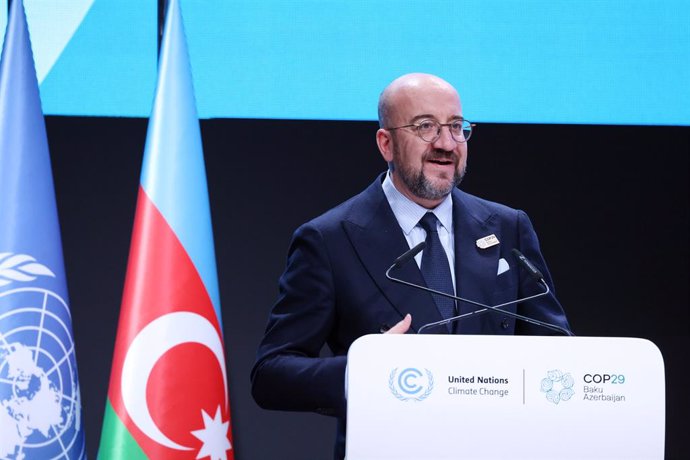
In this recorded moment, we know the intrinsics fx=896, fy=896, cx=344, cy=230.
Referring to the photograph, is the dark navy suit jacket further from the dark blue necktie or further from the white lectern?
the white lectern

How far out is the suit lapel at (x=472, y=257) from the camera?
2.22 metres

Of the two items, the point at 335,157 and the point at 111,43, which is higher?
the point at 111,43

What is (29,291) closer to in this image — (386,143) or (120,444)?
(120,444)

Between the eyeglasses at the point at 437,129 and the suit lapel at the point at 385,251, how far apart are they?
0.21 meters

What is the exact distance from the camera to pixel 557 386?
1.54 m

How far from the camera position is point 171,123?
313cm

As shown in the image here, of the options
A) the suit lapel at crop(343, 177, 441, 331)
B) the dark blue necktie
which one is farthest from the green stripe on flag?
the dark blue necktie

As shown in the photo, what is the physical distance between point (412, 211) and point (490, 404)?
900 mm

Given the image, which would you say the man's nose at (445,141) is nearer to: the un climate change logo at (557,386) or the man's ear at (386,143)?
the man's ear at (386,143)

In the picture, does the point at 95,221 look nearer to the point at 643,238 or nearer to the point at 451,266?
the point at 451,266

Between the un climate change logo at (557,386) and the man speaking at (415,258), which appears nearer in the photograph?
the un climate change logo at (557,386)

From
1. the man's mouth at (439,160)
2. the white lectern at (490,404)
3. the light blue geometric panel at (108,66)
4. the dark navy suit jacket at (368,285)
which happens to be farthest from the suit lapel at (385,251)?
the light blue geometric panel at (108,66)

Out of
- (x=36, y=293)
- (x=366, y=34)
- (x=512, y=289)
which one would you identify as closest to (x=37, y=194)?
(x=36, y=293)

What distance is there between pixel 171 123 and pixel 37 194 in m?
0.51
